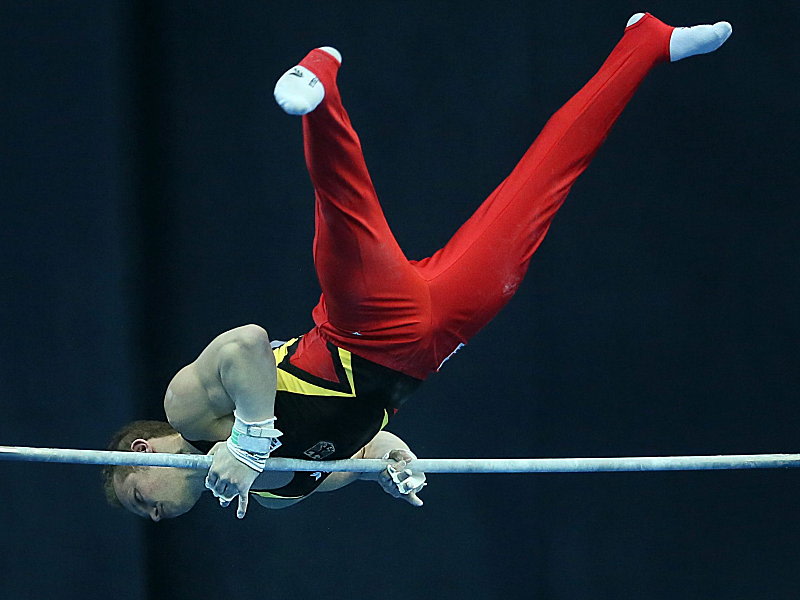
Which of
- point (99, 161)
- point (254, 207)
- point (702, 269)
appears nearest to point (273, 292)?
point (254, 207)

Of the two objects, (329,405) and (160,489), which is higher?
(329,405)

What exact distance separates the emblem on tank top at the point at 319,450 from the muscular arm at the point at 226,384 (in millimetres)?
209

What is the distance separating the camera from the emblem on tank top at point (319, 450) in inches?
95.6

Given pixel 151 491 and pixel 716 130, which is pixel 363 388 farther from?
pixel 716 130

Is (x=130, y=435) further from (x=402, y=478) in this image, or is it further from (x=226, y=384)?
(x=402, y=478)

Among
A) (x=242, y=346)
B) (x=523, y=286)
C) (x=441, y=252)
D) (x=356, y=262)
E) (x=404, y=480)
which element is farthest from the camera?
(x=523, y=286)

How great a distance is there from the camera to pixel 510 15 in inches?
148

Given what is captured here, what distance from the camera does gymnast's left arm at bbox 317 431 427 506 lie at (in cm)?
243

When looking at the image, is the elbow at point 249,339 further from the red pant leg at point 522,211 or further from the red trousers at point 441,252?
the red pant leg at point 522,211

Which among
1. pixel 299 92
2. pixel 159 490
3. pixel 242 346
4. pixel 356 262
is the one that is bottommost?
pixel 159 490

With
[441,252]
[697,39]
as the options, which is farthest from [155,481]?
[697,39]

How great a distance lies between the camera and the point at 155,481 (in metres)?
2.52

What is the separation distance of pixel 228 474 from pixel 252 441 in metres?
0.09

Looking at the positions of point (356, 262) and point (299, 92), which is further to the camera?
point (356, 262)
